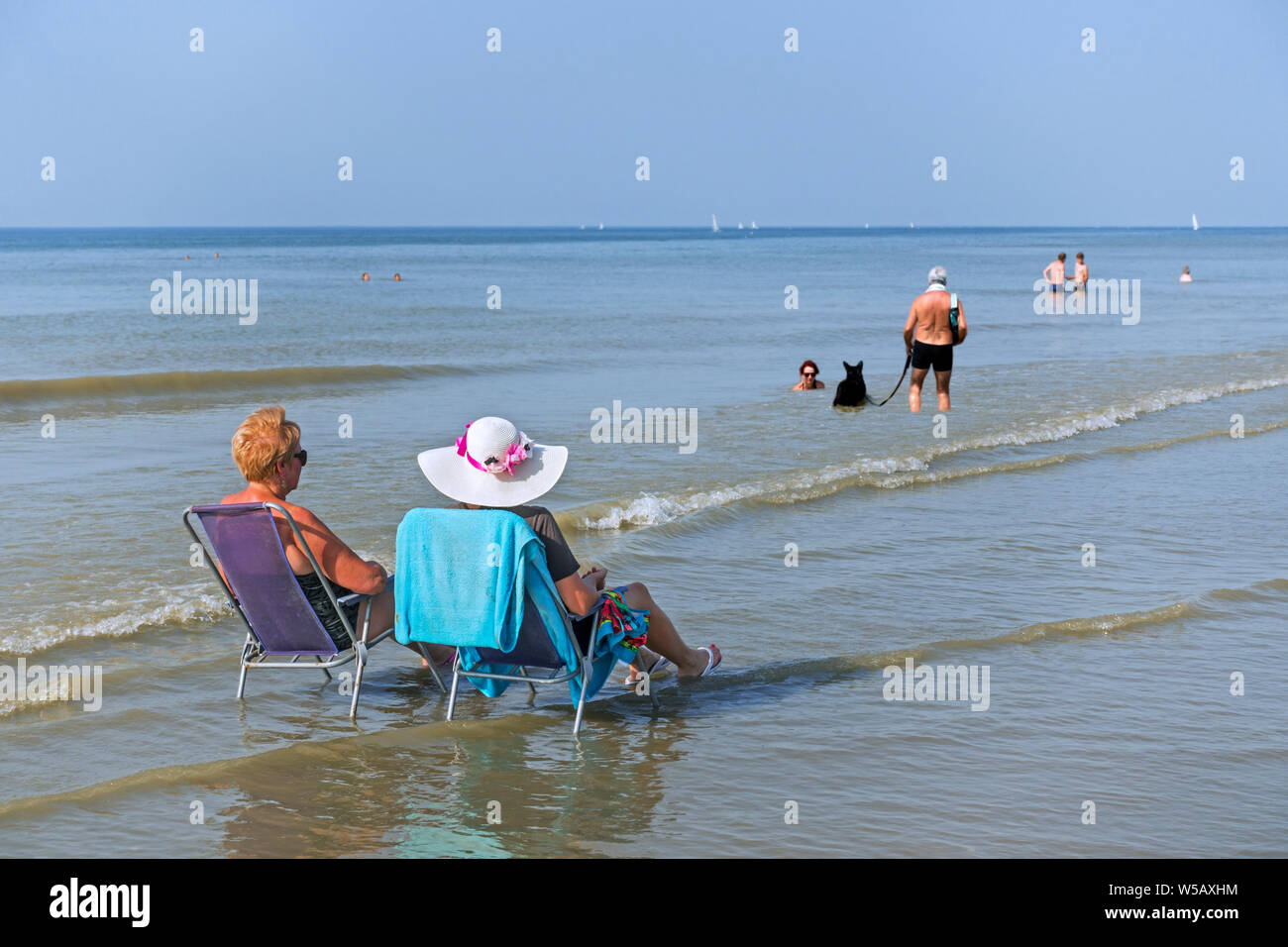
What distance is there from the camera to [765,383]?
16.9 metres

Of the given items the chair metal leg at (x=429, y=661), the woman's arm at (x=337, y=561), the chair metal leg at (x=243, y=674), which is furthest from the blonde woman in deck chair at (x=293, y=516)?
the chair metal leg at (x=243, y=674)

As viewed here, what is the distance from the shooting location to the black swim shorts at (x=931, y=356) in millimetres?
11531

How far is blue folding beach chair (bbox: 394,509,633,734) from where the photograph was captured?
4.50 metres

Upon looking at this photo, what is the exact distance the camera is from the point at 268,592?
191 inches

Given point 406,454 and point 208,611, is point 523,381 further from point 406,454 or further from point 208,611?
point 208,611

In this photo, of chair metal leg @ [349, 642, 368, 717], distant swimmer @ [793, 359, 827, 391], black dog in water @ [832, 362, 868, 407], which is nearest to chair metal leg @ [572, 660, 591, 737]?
chair metal leg @ [349, 642, 368, 717]

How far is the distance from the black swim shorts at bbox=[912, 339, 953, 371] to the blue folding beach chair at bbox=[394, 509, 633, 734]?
7.47 metres

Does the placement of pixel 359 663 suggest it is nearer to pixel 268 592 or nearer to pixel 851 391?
pixel 268 592

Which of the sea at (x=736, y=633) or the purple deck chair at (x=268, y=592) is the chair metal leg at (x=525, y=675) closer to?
the sea at (x=736, y=633)

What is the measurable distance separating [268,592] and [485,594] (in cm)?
91

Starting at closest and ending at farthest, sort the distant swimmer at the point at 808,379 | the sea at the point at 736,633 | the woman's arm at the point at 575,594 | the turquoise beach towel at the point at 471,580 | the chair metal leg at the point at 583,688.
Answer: the sea at the point at 736,633 < the turquoise beach towel at the point at 471,580 < the woman's arm at the point at 575,594 < the chair metal leg at the point at 583,688 < the distant swimmer at the point at 808,379

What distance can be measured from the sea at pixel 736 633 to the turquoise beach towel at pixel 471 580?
0.44 meters

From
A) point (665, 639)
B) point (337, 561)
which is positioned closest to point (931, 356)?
point (665, 639)
